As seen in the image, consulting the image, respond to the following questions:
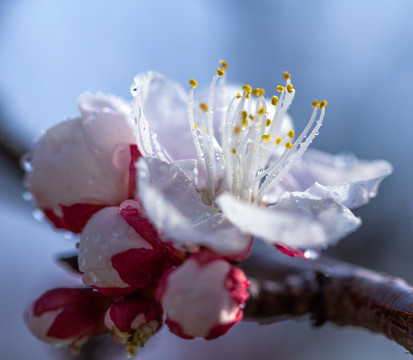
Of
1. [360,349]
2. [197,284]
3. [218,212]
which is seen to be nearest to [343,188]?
[218,212]

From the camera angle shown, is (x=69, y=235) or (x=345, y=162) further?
(x=345, y=162)

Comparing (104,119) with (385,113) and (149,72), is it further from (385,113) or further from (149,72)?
(385,113)

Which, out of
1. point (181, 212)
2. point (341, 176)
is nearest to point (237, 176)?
→ point (181, 212)

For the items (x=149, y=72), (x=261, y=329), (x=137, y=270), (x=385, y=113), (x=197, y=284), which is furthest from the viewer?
(x=385, y=113)

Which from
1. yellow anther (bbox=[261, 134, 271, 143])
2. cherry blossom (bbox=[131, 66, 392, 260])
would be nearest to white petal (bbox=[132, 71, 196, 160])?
cherry blossom (bbox=[131, 66, 392, 260])

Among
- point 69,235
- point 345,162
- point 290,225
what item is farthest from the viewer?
point 345,162

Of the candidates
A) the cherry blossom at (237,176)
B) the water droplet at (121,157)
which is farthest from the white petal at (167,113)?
the water droplet at (121,157)

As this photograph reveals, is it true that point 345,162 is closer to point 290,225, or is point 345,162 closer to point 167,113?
point 167,113

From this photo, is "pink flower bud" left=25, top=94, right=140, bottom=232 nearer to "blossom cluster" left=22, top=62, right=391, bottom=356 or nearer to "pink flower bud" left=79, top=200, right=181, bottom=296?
"blossom cluster" left=22, top=62, right=391, bottom=356
